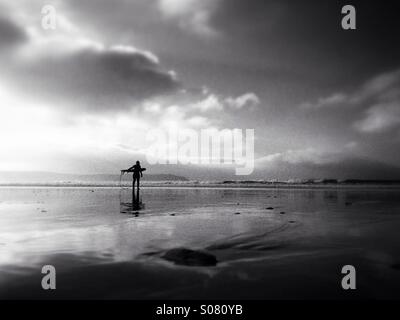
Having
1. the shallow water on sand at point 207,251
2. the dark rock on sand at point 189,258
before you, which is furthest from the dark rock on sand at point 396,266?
the dark rock on sand at point 189,258

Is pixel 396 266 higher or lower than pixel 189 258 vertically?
lower

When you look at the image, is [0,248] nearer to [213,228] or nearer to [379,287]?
[213,228]

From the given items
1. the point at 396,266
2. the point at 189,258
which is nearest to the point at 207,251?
the point at 189,258

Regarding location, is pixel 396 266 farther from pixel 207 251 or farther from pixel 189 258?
pixel 189 258

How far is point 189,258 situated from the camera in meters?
7.36

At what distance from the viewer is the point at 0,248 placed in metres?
8.51

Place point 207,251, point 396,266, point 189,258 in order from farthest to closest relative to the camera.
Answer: point 207,251 → point 189,258 → point 396,266

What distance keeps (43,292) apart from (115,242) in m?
Result: 3.89

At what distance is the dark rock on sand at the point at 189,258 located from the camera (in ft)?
23.2

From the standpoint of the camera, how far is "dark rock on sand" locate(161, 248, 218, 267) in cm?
707

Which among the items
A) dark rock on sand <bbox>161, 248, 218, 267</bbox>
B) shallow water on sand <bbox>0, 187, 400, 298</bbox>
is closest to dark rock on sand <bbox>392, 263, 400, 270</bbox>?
shallow water on sand <bbox>0, 187, 400, 298</bbox>

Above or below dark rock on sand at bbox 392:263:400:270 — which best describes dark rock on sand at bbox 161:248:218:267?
above

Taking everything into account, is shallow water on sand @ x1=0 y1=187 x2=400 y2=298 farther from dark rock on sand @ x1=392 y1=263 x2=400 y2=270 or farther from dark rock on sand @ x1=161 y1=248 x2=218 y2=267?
dark rock on sand @ x1=161 y1=248 x2=218 y2=267
